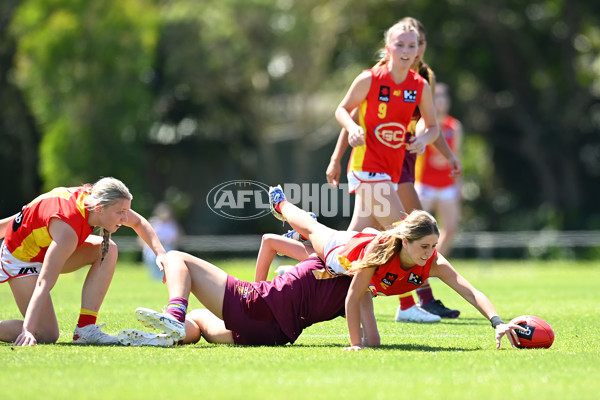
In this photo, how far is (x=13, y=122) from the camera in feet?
101

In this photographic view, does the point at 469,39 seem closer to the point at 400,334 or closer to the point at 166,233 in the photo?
the point at 166,233

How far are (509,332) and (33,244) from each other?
343cm

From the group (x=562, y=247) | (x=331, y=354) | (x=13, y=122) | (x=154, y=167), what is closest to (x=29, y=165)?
(x=13, y=122)

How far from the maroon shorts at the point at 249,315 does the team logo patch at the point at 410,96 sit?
2.62 m

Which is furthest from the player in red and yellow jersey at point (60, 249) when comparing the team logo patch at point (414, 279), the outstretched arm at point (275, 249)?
the team logo patch at point (414, 279)

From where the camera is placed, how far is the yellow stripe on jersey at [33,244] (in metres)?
6.85

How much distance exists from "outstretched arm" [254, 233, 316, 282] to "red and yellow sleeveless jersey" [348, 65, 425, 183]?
→ 50.9 inches

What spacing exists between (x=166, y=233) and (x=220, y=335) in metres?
15.8

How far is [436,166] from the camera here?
40.5ft

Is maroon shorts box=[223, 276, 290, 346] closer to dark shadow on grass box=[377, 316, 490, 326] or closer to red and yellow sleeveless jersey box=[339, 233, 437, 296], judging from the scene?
red and yellow sleeveless jersey box=[339, 233, 437, 296]

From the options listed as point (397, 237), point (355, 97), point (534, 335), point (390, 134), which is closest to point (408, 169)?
point (390, 134)

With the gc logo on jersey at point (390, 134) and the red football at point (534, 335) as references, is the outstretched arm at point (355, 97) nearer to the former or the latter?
the gc logo on jersey at point (390, 134)

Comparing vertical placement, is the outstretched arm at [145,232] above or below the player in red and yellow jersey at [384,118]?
below

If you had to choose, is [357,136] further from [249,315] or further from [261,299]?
[249,315]
